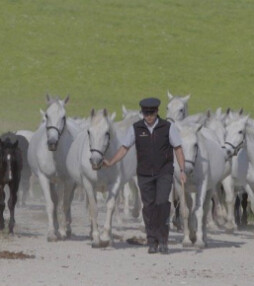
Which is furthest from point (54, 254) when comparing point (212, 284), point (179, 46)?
point (179, 46)

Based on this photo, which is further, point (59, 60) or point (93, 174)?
point (59, 60)

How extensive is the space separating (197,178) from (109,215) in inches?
69.6

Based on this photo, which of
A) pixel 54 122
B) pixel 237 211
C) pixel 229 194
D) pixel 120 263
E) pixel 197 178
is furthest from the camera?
pixel 237 211

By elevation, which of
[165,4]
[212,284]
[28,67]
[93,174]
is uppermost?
[165,4]

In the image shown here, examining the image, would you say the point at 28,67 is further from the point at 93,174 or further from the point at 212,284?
the point at 212,284

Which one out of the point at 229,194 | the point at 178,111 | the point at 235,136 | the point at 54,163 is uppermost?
the point at 178,111

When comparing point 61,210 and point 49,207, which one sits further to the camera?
point 61,210

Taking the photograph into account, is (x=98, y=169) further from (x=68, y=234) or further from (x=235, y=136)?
(x=235, y=136)

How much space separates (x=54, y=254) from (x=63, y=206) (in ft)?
11.7

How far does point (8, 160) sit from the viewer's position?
69.4 feet

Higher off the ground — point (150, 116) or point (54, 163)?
point (150, 116)

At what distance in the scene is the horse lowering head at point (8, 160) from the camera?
2109cm

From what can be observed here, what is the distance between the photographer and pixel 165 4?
81.0 m

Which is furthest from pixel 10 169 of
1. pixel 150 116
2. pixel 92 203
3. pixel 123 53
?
pixel 123 53
